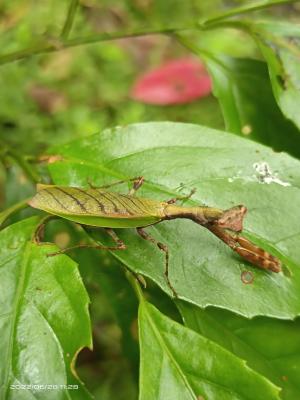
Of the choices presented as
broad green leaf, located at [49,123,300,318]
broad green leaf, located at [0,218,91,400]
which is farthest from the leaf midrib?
broad green leaf, located at [49,123,300,318]

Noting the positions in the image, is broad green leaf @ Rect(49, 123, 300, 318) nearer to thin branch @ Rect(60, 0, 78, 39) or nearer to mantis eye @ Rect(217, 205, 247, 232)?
mantis eye @ Rect(217, 205, 247, 232)

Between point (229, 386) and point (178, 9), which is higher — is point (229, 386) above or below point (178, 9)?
below

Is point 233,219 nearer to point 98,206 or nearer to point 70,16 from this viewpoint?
point 98,206

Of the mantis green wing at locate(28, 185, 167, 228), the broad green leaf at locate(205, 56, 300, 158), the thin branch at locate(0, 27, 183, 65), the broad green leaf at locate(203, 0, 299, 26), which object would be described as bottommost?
the mantis green wing at locate(28, 185, 167, 228)

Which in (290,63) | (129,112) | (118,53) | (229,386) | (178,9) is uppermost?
(178,9)

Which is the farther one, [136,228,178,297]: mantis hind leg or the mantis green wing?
the mantis green wing

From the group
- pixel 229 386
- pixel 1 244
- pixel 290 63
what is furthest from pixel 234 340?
pixel 290 63

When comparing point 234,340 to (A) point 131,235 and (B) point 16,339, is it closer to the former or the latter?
(A) point 131,235

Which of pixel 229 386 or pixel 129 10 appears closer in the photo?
pixel 229 386
